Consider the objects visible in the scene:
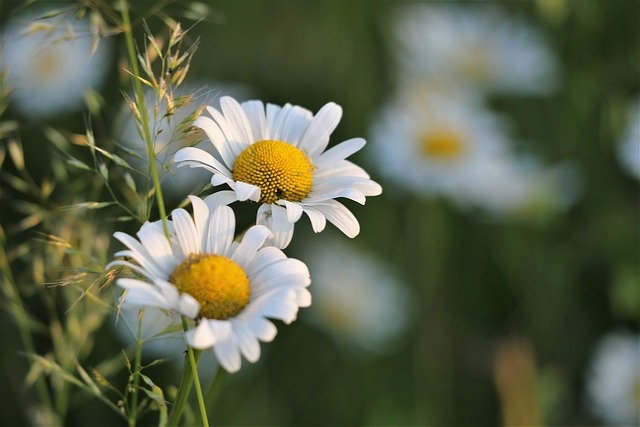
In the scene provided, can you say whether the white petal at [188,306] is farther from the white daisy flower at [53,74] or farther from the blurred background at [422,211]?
the white daisy flower at [53,74]

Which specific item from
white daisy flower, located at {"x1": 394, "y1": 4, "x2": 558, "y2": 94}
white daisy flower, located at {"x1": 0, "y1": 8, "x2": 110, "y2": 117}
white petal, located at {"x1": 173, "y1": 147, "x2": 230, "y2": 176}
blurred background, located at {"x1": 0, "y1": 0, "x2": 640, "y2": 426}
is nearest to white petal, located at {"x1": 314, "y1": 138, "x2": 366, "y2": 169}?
white petal, located at {"x1": 173, "y1": 147, "x2": 230, "y2": 176}

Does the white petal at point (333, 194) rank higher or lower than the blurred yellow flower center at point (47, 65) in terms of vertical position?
higher

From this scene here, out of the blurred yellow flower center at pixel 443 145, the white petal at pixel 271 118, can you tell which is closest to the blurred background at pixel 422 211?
the blurred yellow flower center at pixel 443 145

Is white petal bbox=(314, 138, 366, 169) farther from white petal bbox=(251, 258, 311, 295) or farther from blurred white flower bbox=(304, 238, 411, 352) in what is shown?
blurred white flower bbox=(304, 238, 411, 352)

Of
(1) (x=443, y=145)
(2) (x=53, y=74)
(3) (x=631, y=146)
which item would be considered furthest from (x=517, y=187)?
(2) (x=53, y=74)

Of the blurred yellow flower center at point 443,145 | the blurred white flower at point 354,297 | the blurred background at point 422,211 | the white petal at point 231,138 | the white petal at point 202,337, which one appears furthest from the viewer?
the blurred yellow flower center at point 443,145

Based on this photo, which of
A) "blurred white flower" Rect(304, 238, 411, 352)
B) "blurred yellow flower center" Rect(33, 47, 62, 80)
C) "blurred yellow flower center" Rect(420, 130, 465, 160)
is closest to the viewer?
"blurred white flower" Rect(304, 238, 411, 352)

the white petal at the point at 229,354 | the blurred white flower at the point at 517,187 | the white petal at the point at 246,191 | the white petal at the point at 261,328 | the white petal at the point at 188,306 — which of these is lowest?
the blurred white flower at the point at 517,187
